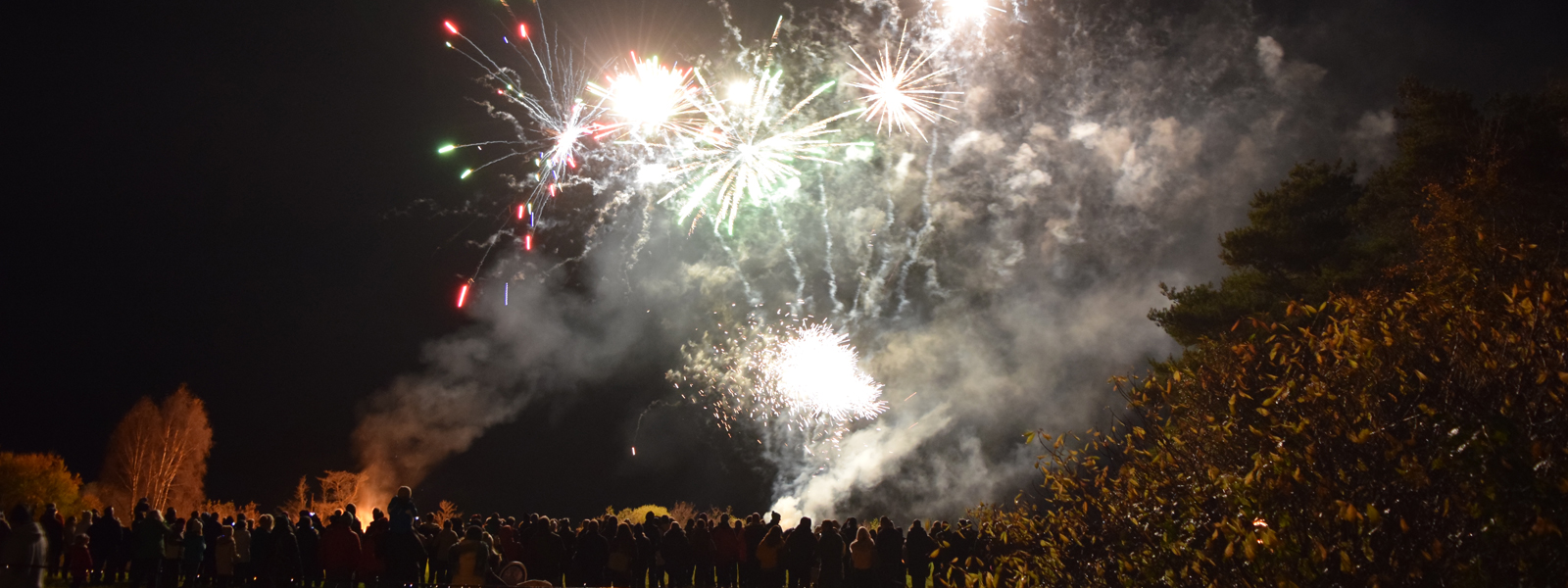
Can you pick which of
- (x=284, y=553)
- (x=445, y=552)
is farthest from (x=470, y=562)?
(x=284, y=553)

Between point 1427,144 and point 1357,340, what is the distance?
1619 centimetres

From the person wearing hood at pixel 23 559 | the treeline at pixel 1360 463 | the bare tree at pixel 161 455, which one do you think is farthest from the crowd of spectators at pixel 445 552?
the bare tree at pixel 161 455

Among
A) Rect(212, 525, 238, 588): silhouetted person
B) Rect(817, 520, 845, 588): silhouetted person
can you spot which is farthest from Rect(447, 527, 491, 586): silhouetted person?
Rect(817, 520, 845, 588): silhouetted person

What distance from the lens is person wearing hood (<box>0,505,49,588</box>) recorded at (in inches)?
306

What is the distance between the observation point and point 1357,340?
4609 mm

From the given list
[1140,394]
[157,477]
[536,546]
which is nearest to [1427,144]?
[1140,394]

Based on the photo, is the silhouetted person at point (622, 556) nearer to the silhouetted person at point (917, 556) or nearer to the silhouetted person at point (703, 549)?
the silhouetted person at point (703, 549)

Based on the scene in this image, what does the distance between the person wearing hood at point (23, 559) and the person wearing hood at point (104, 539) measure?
311 cm

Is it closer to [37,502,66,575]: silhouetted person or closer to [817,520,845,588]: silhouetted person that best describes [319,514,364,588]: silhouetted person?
[37,502,66,575]: silhouetted person

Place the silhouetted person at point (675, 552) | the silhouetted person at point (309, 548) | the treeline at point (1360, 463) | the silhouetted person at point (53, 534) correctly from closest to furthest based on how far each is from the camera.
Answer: the treeline at point (1360, 463) → the silhouetted person at point (309, 548) → the silhouetted person at point (53, 534) → the silhouetted person at point (675, 552)

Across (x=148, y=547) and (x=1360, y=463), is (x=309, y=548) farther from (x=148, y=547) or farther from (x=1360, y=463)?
(x=1360, y=463)

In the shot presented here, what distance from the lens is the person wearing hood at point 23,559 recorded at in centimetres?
777

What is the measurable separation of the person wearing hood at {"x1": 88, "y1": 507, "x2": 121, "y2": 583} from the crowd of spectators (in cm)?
2

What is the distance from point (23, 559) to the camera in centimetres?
784
